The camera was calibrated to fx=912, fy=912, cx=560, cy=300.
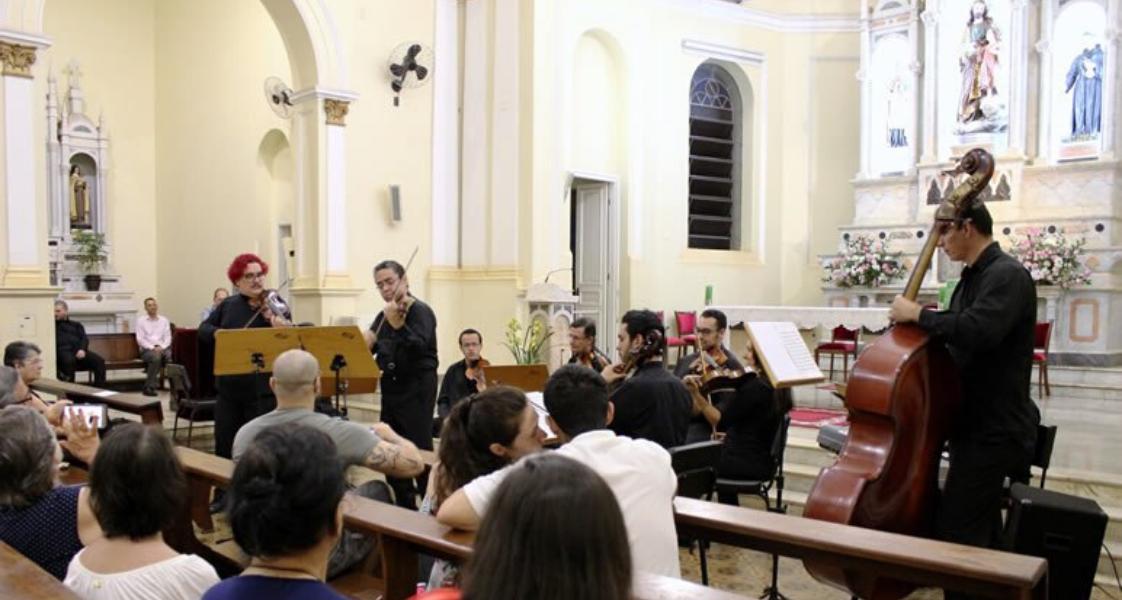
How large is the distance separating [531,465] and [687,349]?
10973mm

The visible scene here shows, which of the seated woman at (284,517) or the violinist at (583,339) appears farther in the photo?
the violinist at (583,339)

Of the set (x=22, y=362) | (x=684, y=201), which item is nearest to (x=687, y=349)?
(x=684, y=201)

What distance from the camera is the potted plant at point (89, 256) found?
11727 millimetres

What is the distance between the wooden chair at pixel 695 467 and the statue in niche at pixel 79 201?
11.2 m

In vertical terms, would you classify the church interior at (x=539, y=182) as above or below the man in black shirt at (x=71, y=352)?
above

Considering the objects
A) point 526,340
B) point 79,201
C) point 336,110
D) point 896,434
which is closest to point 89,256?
point 79,201

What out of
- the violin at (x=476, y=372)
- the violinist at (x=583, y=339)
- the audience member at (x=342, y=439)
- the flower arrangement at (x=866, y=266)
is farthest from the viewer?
the flower arrangement at (x=866, y=266)

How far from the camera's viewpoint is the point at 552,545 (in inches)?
44.5

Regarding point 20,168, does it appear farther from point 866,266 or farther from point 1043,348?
point 866,266

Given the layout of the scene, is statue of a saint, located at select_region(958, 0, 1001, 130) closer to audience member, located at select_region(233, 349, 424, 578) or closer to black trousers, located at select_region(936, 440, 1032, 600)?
black trousers, located at select_region(936, 440, 1032, 600)

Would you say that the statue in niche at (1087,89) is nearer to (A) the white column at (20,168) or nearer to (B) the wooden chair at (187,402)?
(B) the wooden chair at (187,402)

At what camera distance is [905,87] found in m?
12.6

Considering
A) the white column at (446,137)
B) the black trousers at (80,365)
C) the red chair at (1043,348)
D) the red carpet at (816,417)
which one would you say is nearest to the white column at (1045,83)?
the red chair at (1043,348)

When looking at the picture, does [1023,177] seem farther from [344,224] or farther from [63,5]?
[63,5]
